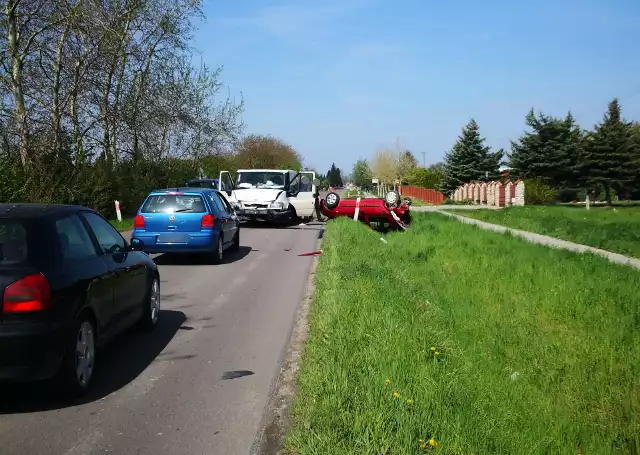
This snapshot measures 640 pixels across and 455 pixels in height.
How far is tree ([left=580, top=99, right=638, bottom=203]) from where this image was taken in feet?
175

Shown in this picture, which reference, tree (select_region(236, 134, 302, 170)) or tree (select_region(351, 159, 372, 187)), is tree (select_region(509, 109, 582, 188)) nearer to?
tree (select_region(236, 134, 302, 170))

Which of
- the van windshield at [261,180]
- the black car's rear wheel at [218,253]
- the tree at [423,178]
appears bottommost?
the black car's rear wheel at [218,253]

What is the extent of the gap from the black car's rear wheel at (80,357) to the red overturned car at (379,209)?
16309mm

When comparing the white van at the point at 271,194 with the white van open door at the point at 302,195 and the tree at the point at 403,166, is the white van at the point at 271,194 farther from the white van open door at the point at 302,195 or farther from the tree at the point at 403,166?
the tree at the point at 403,166

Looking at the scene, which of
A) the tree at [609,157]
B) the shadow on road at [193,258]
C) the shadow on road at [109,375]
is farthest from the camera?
the tree at [609,157]

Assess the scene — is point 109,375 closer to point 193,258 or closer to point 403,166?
point 193,258

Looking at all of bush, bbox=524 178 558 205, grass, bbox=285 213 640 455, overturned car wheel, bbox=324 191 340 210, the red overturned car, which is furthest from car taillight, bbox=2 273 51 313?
bush, bbox=524 178 558 205

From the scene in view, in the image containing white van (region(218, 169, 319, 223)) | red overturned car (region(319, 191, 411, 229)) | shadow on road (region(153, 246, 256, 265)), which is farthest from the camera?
white van (region(218, 169, 319, 223))

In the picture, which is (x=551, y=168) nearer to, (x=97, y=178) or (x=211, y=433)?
(x=97, y=178)

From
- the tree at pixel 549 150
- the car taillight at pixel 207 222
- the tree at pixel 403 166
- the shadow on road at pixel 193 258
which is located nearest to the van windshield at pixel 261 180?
the shadow on road at pixel 193 258

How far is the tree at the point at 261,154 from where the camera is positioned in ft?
199

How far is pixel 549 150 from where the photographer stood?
5262cm

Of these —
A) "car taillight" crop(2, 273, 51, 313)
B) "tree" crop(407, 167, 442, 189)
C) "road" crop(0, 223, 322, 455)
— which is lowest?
"road" crop(0, 223, 322, 455)

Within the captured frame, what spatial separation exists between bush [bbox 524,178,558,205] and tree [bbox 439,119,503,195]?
1331cm
